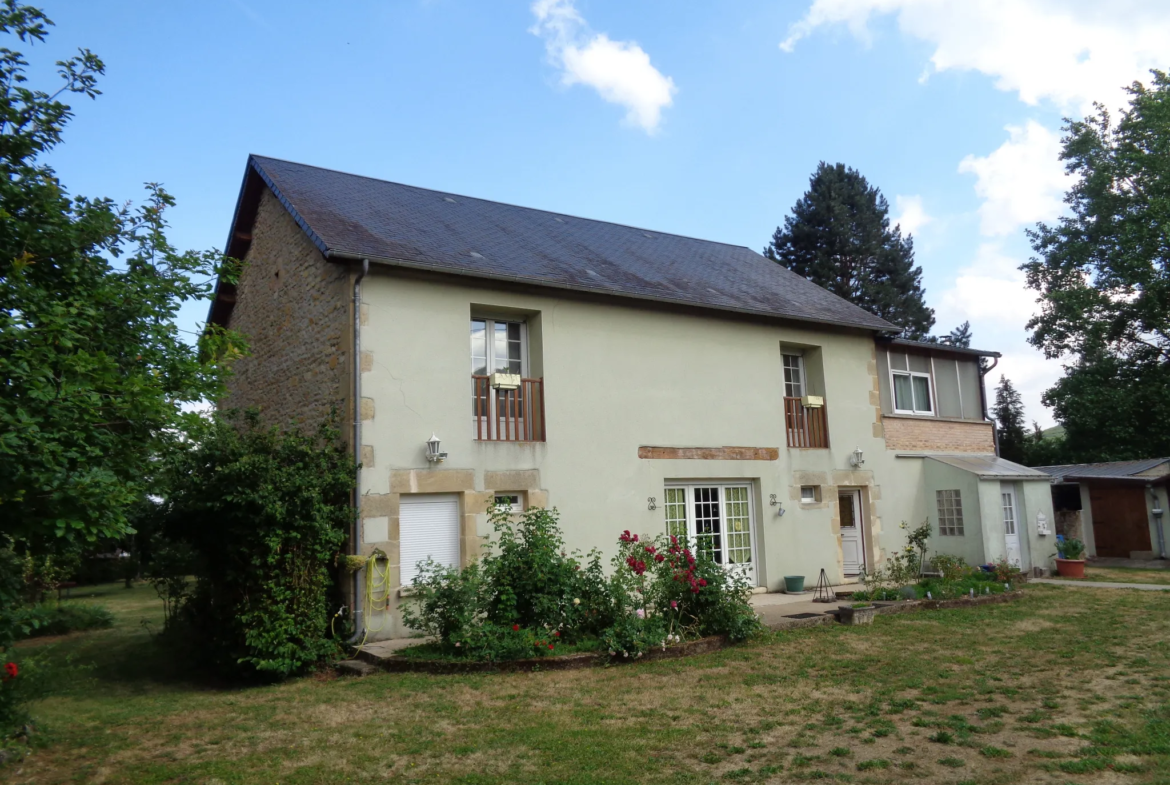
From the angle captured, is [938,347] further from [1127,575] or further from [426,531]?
[426,531]

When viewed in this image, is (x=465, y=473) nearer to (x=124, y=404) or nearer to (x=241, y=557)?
(x=241, y=557)

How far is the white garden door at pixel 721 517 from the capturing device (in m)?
12.8

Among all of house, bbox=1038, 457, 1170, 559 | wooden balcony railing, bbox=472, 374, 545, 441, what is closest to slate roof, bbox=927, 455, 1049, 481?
house, bbox=1038, 457, 1170, 559

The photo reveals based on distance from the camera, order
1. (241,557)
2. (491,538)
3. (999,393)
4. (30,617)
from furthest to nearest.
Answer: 1. (999,393)
2. (491,538)
3. (241,557)
4. (30,617)

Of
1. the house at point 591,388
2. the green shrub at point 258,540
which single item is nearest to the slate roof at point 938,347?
the house at point 591,388

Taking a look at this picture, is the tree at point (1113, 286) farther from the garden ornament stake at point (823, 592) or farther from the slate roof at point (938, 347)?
the garden ornament stake at point (823, 592)

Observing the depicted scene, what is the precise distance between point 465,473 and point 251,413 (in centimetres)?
272

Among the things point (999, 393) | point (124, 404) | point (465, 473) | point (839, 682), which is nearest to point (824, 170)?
point (999, 393)

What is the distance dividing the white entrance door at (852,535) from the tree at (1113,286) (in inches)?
552

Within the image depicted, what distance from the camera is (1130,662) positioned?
25.1 ft

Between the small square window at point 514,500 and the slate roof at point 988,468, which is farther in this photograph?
the slate roof at point 988,468

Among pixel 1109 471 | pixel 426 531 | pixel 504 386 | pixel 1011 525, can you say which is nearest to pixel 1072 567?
pixel 1011 525

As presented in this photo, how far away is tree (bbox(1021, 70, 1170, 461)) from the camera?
2394 centimetres

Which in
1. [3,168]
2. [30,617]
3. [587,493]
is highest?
[3,168]
